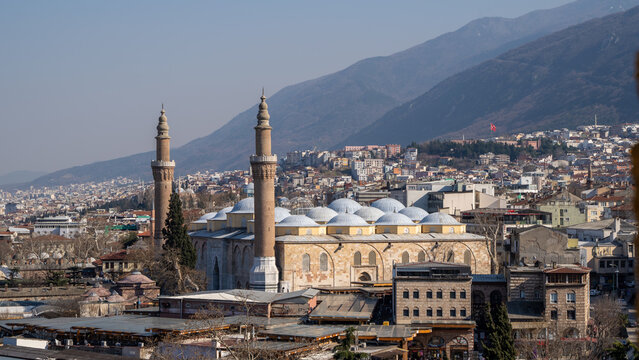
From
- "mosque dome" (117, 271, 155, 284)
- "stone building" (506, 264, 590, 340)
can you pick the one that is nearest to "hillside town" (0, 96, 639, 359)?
"stone building" (506, 264, 590, 340)

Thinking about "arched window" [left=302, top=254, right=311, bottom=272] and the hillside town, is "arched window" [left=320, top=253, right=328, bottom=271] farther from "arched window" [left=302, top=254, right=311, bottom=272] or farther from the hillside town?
"arched window" [left=302, top=254, right=311, bottom=272]

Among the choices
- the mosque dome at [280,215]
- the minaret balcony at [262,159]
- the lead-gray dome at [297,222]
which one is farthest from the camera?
the mosque dome at [280,215]

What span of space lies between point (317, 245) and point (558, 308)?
12754 mm

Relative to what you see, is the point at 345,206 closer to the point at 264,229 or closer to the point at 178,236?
the point at 178,236

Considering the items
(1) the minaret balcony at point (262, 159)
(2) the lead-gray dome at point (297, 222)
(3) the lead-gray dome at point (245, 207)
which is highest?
(1) the minaret balcony at point (262, 159)

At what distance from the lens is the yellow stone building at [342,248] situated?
45.8 metres

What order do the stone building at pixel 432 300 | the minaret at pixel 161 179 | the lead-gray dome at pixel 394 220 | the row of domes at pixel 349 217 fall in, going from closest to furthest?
1. the stone building at pixel 432 300
2. the row of domes at pixel 349 217
3. the lead-gray dome at pixel 394 220
4. the minaret at pixel 161 179

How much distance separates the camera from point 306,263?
45812 millimetres

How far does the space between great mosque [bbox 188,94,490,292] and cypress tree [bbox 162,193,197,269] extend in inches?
72.6

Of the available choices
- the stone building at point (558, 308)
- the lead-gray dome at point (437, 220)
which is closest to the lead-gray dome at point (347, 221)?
the lead-gray dome at point (437, 220)

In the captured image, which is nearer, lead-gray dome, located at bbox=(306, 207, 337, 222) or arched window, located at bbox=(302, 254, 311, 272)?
arched window, located at bbox=(302, 254, 311, 272)

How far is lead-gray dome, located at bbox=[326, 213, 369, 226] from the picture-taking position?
47.8m

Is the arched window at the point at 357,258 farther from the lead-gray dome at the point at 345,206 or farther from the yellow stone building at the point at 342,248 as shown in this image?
the lead-gray dome at the point at 345,206

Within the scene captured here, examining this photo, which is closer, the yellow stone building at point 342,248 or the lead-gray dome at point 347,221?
the yellow stone building at point 342,248
